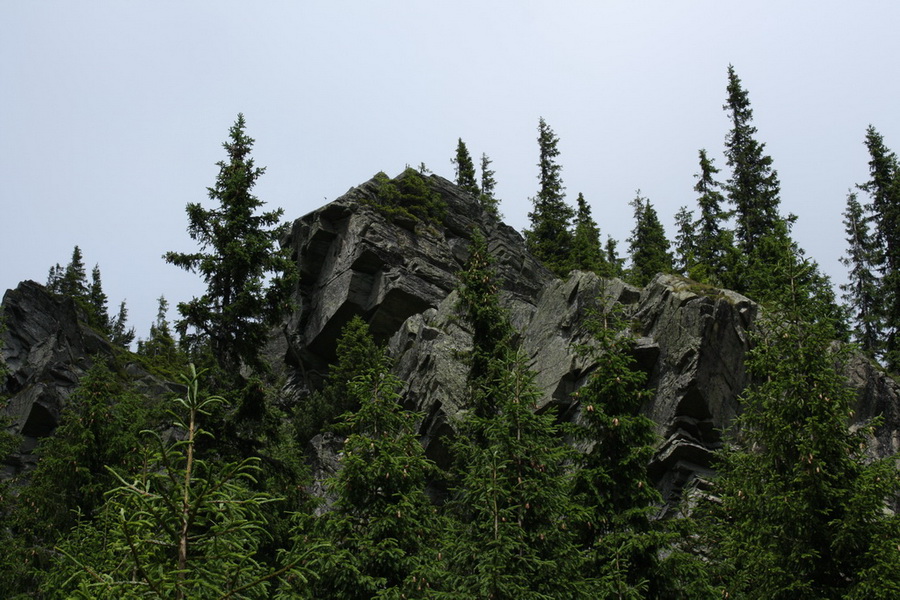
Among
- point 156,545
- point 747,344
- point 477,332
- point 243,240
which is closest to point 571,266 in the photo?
point 747,344

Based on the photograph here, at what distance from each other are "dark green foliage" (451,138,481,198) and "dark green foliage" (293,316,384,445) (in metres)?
30.4

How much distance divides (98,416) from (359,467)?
11.2 meters

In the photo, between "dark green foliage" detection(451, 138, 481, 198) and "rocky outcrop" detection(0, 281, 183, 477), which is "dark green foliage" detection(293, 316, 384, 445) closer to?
"rocky outcrop" detection(0, 281, 183, 477)

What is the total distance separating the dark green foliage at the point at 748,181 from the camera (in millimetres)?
42500

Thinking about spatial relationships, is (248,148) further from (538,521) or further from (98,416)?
(538,521)

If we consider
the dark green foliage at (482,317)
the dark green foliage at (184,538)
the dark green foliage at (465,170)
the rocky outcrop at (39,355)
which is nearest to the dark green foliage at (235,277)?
the dark green foliage at (482,317)

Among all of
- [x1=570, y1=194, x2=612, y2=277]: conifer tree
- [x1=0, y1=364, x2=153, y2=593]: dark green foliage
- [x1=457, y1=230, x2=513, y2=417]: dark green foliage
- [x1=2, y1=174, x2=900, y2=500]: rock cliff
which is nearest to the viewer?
[x1=0, y1=364, x2=153, y2=593]: dark green foliage

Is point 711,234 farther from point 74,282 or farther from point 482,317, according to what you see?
point 74,282

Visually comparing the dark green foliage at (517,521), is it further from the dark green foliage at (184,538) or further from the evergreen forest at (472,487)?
the dark green foliage at (184,538)

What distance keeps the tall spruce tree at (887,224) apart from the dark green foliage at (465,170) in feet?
108

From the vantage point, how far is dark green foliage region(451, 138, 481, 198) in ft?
214

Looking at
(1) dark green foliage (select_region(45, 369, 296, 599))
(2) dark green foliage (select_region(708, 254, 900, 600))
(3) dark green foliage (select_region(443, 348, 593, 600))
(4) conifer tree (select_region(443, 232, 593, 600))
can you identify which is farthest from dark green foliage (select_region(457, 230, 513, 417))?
(1) dark green foliage (select_region(45, 369, 296, 599))

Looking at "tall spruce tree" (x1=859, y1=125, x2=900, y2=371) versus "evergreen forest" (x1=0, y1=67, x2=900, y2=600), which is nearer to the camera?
"evergreen forest" (x1=0, y1=67, x2=900, y2=600)

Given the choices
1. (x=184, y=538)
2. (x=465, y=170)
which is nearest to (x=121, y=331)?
(x=465, y=170)
